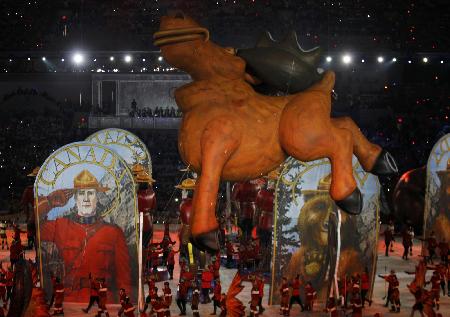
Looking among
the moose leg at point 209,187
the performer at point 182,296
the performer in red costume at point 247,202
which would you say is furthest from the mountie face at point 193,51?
the performer in red costume at point 247,202

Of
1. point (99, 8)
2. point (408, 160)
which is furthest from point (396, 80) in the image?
point (99, 8)

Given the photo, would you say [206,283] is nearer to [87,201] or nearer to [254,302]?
[254,302]

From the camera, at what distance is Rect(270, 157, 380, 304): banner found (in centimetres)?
1522

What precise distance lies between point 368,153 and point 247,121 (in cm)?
107

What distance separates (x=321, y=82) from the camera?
646 centimetres

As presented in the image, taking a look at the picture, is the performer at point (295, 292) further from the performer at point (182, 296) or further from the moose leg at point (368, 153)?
the moose leg at point (368, 153)

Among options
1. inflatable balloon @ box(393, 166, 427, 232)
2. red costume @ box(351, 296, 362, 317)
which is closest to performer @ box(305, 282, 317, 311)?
red costume @ box(351, 296, 362, 317)

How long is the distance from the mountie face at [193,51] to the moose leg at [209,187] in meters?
0.56

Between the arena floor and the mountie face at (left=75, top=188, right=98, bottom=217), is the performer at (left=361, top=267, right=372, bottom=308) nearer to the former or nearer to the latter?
the arena floor

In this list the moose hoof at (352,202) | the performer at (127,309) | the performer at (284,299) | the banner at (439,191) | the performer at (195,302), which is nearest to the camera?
the moose hoof at (352,202)

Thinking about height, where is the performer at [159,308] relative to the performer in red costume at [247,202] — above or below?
below

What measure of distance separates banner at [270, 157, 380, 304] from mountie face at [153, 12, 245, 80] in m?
8.87

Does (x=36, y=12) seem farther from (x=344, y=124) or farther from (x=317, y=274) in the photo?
(x=344, y=124)

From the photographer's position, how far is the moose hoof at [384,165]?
6.38 metres
